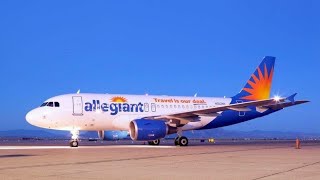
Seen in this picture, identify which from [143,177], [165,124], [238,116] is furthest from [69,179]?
[238,116]

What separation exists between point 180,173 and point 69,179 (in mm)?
2780

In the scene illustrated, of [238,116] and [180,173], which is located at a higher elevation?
[238,116]

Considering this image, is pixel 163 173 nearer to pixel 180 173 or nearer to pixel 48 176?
pixel 180 173

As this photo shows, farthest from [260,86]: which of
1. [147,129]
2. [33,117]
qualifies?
[33,117]

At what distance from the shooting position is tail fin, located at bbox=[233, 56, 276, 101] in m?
37.2

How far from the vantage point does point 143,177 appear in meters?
10.2

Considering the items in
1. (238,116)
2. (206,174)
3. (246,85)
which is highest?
(246,85)

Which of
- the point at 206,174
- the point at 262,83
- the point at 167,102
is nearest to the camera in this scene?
the point at 206,174

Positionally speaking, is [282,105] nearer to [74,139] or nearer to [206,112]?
[206,112]

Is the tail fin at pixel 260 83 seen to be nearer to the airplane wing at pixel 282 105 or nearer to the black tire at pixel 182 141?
the airplane wing at pixel 282 105

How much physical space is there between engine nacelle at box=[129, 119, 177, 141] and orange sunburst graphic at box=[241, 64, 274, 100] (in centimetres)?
1059

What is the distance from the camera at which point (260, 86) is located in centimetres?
3781

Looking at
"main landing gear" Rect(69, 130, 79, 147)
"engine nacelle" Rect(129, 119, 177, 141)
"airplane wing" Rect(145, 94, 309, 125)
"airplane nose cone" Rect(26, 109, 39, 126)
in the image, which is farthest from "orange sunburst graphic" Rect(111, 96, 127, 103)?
"airplane nose cone" Rect(26, 109, 39, 126)

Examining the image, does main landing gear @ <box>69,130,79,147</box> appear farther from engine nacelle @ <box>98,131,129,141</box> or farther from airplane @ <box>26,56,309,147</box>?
engine nacelle @ <box>98,131,129,141</box>
